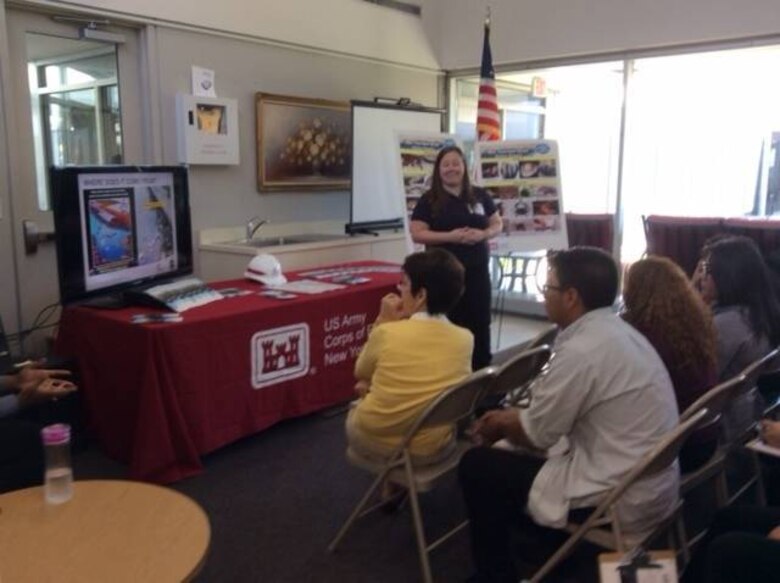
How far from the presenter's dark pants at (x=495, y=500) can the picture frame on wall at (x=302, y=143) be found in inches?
134

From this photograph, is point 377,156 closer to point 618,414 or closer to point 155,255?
point 155,255

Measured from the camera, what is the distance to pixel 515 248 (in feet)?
16.0

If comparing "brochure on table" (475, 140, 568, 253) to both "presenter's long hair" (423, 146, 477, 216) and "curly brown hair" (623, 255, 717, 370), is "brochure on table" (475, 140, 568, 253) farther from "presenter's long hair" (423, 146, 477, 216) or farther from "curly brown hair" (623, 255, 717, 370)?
"curly brown hair" (623, 255, 717, 370)

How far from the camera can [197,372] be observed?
9.74 feet

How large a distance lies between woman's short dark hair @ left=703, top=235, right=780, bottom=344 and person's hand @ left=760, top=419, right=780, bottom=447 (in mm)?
542

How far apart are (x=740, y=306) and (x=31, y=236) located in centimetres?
352

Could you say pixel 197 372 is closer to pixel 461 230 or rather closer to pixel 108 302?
pixel 108 302

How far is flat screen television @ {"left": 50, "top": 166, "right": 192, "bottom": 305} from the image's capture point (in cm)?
287

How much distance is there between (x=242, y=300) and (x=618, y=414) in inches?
82.8

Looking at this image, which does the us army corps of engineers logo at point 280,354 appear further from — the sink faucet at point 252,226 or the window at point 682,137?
the window at point 682,137

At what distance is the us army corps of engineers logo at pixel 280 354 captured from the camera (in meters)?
3.25

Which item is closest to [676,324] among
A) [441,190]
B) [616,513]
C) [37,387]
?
[616,513]

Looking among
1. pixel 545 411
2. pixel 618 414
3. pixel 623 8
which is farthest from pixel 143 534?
pixel 623 8

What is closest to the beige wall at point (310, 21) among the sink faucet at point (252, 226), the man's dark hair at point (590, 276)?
the sink faucet at point (252, 226)
